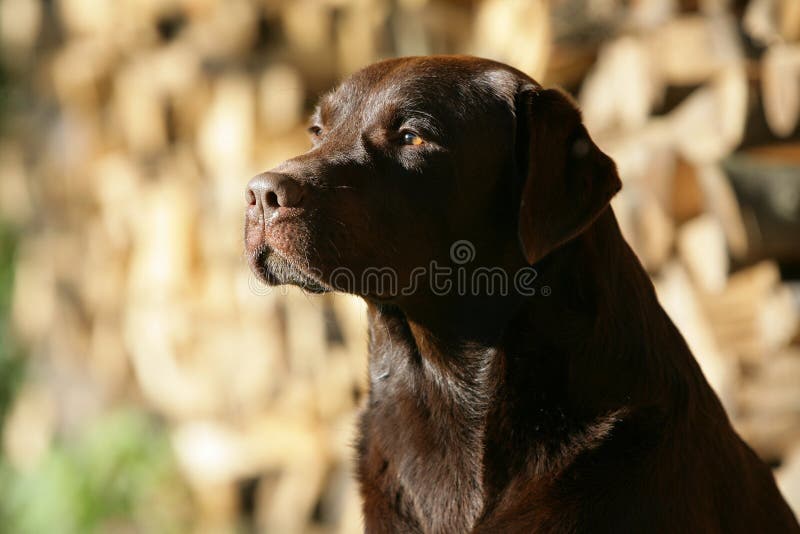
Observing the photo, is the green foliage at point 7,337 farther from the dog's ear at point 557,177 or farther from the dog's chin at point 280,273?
the dog's ear at point 557,177

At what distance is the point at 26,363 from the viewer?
7.43 metres

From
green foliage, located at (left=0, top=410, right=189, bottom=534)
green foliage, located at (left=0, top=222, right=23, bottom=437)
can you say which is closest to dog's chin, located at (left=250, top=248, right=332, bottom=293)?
green foliage, located at (left=0, top=410, right=189, bottom=534)

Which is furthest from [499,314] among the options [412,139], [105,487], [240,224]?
[105,487]

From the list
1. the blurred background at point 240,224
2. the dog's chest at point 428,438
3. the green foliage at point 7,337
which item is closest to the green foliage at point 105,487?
the blurred background at point 240,224

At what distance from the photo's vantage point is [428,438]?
Result: 231 cm

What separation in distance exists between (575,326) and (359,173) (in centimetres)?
60

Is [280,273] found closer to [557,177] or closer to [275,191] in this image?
[275,191]

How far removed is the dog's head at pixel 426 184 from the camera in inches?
85.2

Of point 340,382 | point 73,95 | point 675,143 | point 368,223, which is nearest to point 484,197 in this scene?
point 368,223

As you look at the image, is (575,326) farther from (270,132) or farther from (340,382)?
(270,132)

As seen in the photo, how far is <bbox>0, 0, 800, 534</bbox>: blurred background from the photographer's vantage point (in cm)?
312

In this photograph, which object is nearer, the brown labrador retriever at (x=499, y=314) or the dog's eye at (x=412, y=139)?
the brown labrador retriever at (x=499, y=314)

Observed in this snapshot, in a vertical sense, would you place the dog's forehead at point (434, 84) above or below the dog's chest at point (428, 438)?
above

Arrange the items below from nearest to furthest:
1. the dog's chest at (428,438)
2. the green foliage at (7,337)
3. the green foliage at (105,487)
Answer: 1. the dog's chest at (428,438)
2. the green foliage at (105,487)
3. the green foliage at (7,337)
